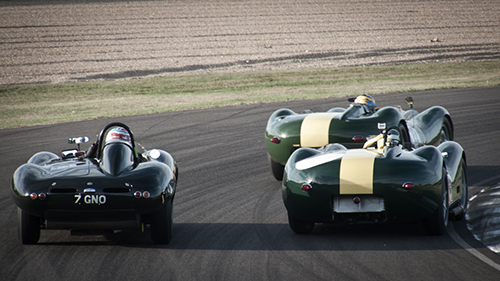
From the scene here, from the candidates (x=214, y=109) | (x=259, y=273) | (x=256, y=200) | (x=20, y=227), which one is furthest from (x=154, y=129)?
(x=259, y=273)

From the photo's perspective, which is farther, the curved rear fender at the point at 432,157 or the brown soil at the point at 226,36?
the brown soil at the point at 226,36

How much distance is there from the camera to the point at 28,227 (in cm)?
664

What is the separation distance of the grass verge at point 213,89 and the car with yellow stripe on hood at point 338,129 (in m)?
10.1

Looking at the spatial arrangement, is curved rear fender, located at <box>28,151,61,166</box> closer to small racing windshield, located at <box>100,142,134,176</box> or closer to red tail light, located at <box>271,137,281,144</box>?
small racing windshield, located at <box>100,142,134,176</box>

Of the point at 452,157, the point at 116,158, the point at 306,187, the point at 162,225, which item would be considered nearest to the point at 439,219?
the point at 452,157

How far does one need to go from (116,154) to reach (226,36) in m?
32.1

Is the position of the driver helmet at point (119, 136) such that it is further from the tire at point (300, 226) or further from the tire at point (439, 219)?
the tire at point (439, 219)

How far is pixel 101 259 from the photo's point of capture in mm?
6207

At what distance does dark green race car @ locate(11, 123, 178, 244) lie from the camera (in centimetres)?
626

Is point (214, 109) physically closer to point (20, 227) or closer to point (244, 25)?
point (20, 227)

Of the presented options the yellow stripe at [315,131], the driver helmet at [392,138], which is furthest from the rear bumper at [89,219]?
the yellow stripe at [315,131]

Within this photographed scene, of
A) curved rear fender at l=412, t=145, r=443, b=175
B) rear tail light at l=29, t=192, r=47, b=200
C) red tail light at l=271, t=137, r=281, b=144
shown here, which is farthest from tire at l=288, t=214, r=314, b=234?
red tail light at l=271, t=137, r=281, b=144

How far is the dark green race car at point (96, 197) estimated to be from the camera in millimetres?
6262

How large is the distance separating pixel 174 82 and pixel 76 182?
22.1 meters
